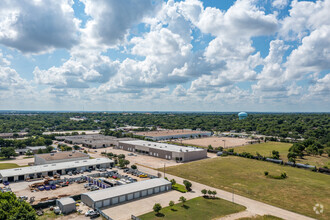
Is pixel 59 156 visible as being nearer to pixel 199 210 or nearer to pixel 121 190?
pixel 121 190

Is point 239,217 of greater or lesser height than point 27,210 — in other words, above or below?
below

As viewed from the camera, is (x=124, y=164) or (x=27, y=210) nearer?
(x=27, y=210)

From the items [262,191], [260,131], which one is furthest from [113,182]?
[260,131]

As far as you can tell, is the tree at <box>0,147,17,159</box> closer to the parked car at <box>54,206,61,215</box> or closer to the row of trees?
the parked car at <box>54,206,61,215</box>

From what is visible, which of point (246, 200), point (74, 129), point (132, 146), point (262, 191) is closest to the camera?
point (246, 200)

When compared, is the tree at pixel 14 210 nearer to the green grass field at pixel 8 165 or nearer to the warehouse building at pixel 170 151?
the green grass field at pixel 8 165

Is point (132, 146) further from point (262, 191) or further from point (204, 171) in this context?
point (262, 191)

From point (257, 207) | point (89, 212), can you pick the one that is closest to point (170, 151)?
point (257, 207)
